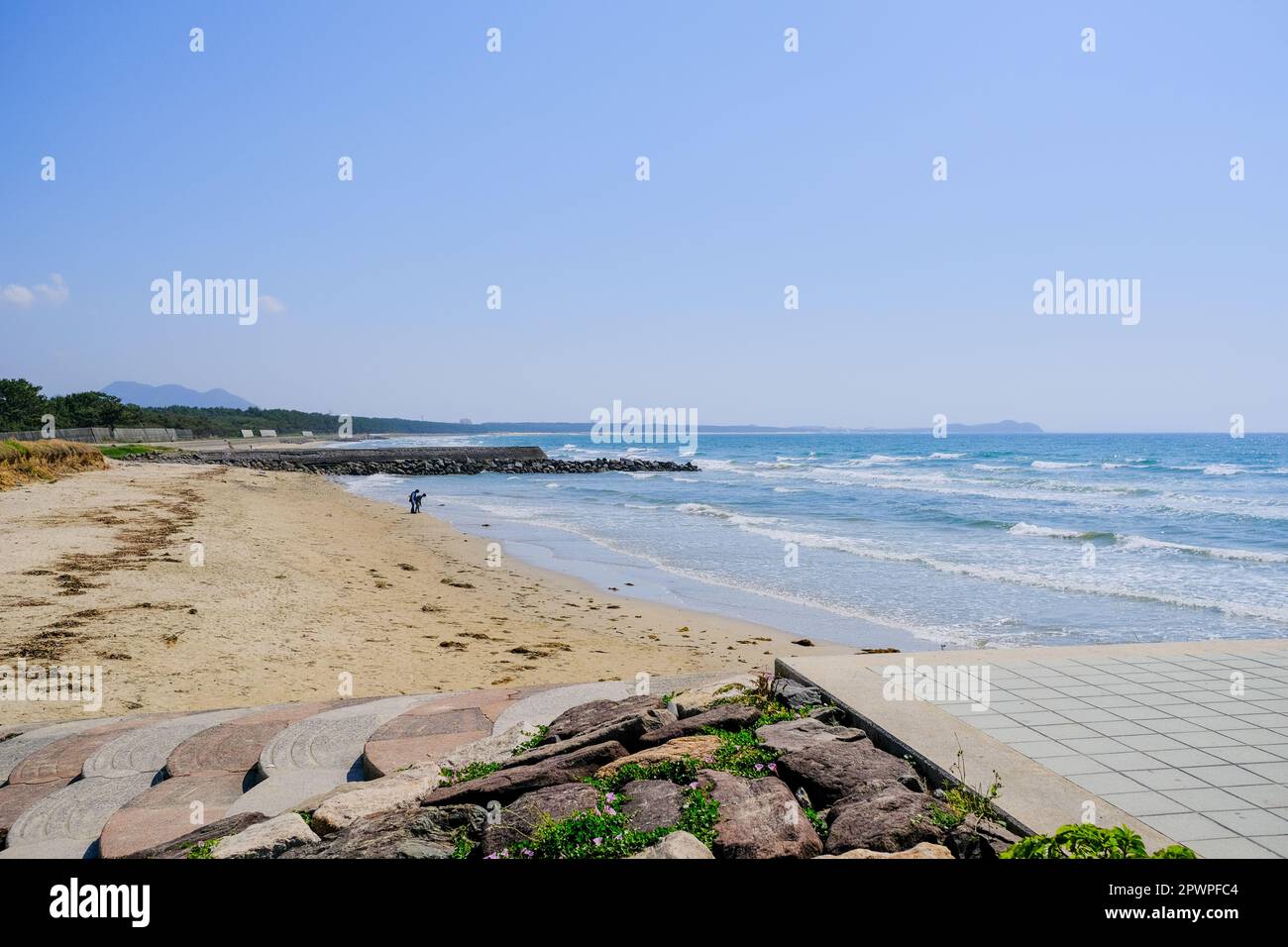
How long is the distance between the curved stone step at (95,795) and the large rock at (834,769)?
3.94m

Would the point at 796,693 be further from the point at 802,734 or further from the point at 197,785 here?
the point at 197,785

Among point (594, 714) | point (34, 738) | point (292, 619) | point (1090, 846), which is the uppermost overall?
point (1090, 846)

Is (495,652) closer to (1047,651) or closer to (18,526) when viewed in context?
(1047,651)

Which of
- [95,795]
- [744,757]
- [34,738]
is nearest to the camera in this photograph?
[744,757]

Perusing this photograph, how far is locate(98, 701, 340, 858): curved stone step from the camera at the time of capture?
14.6 ft

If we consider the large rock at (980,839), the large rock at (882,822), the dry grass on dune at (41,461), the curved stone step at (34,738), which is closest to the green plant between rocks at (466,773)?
the large rock at (882,822)

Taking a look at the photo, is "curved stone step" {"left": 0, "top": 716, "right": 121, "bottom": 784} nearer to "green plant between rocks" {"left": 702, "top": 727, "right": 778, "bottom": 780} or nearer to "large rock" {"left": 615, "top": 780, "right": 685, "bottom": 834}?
"large rock" {"left": 615, "top": 780, "right": 685, "bottom": 834}

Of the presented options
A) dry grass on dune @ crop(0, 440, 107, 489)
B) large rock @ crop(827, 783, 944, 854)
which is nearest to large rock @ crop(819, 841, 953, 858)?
large rock @ crop(827, 783, 944, 854)

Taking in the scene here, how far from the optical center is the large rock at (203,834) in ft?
13.3

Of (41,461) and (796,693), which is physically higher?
(41,461)

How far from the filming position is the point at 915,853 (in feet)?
10.6

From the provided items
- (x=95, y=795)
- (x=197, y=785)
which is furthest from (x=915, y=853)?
(x=95, y=795)

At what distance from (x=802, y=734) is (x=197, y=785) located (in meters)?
3.95

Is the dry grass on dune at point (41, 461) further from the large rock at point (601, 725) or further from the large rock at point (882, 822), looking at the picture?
the large rock at point (882, 822)
